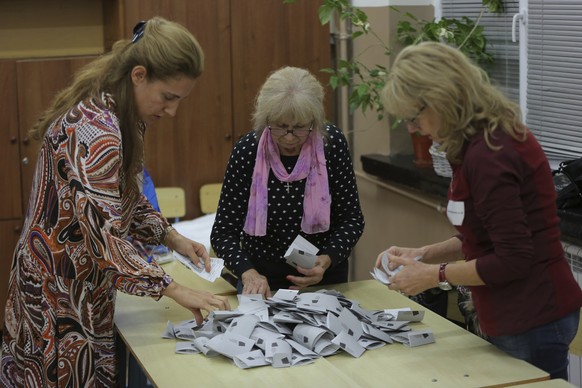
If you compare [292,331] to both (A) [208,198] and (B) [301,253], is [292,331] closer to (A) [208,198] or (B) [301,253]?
(B) [301,253]

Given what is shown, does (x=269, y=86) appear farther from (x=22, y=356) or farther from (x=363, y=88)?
(x=363, y=88)

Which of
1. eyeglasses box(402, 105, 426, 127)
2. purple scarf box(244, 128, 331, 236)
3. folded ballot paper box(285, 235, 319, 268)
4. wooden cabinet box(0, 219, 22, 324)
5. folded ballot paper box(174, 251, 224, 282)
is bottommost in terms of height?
wooden cabinet box(0, 219, 22, 324)

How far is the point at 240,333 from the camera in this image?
2.56 m

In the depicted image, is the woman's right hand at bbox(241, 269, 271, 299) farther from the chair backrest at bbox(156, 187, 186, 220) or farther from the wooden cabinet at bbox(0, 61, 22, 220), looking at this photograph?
the wooden cabinet at bbox(0, 61, 22, 220)

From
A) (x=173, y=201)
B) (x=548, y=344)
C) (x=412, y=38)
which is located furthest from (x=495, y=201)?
(x=173, y=201)

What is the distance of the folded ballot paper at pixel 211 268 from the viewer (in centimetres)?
292

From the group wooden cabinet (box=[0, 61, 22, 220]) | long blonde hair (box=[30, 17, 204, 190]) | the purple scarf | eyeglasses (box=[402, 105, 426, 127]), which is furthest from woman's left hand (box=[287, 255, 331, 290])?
wooden cabinet (box=[0, 61, 22, 220])

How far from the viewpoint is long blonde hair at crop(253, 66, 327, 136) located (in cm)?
296

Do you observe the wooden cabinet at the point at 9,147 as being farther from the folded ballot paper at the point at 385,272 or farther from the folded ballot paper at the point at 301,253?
the folded ballot paper at the point at 385,272

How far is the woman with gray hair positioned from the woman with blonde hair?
1.41ft

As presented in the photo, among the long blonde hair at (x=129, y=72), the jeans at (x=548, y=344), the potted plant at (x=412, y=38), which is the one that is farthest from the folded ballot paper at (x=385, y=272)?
the potted plant at (x=412, y=38)

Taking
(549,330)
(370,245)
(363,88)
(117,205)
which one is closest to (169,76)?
(117,205)

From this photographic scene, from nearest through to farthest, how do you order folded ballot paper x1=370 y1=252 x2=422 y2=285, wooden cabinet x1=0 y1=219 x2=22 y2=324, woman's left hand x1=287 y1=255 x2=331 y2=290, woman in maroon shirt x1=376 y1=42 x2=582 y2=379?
woman in maroon shirt x1=376 y1=42 x2=582 y2=379, folded ballot paper x1=370 y1=252 x2=422 y2=285, woman's left hand x1=287 y1=255 x2=331 y2=290, wooden cabinet x1=0 y1=219 x2=22 y2=324

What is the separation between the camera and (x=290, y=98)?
2.96 metres
